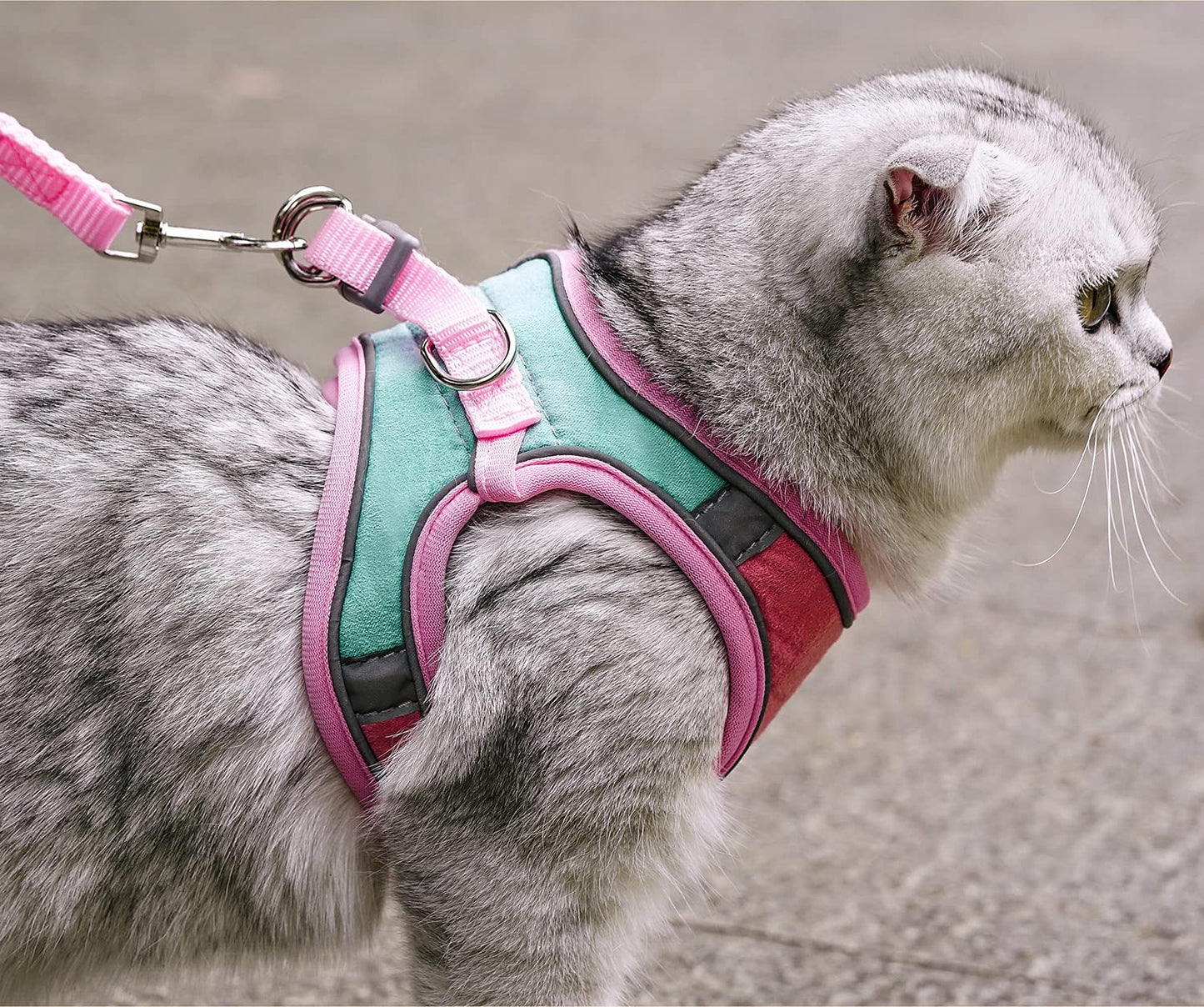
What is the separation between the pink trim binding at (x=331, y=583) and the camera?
1.58m

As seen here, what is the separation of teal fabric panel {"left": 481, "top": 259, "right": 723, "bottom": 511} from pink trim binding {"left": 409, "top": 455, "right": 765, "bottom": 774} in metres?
0.04

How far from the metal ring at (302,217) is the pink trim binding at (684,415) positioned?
36 cm

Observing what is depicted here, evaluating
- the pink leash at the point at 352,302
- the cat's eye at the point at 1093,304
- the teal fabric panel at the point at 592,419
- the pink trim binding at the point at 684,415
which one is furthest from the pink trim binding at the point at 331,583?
the cat's eye at the point at 1093,304

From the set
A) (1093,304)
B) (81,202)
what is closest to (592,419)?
(1093,304)

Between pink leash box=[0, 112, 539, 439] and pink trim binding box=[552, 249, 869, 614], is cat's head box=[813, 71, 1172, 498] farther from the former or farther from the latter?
pink leash box=[0, 112, 539, 439]

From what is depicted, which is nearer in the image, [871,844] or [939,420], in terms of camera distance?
[939,420]

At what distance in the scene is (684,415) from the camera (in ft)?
5.49

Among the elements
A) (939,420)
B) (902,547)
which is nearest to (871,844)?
(902,547)

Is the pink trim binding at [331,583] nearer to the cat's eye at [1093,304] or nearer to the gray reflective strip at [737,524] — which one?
the gray reflective strip at [737,524]

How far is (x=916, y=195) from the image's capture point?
5.24 ft

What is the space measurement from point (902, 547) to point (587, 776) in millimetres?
626

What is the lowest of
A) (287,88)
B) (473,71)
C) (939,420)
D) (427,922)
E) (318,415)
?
(427,922)

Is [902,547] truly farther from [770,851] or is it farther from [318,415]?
[770,851]

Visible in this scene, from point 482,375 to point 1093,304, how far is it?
864mm
